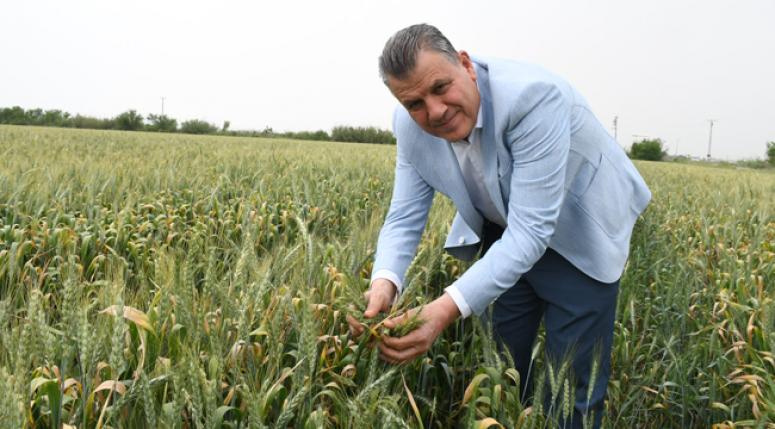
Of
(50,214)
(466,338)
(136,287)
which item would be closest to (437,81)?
(466,338)

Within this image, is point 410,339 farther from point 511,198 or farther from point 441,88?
point 441,88

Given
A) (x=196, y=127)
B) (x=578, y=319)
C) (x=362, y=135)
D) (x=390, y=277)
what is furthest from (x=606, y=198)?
(x=196, y=127)

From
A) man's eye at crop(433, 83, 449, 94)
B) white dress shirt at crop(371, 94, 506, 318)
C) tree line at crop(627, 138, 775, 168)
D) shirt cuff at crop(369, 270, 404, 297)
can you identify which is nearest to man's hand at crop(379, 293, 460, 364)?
white dress shirt at crop(371, 94, 506, 318)

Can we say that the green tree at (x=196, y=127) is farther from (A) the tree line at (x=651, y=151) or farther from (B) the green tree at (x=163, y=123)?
(A) the tree line at (x=651, y=151)

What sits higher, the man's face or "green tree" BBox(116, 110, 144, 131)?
"green tree" BBox(116, 110, 144, 131)

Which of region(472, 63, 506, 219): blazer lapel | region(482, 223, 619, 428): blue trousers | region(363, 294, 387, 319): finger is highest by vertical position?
region(472, 63, 506, 219): blazer lapel

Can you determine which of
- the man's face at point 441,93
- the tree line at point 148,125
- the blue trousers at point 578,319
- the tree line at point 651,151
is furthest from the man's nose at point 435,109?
the tree line at point 651,151

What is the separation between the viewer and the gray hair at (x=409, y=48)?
1.66 metres

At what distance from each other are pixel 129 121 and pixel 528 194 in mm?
50903

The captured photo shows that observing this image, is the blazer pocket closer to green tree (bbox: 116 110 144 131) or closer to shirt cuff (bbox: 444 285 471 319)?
shirt cuff (bbox: 444 285 471 319)

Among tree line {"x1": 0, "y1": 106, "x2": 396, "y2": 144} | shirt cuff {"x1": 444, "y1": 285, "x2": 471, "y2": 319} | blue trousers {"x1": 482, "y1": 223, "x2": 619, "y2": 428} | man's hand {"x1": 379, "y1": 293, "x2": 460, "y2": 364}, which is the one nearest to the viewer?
man's hand {"x1": 379, "y1": 293, "x2": 460, "y2": 364}

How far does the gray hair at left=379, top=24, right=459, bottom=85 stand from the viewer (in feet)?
5.46

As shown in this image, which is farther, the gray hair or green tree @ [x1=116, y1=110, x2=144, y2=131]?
green tree @ [x1=116, y1=110, x2=144, y2=131]

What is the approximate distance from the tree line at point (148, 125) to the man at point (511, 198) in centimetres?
4476
